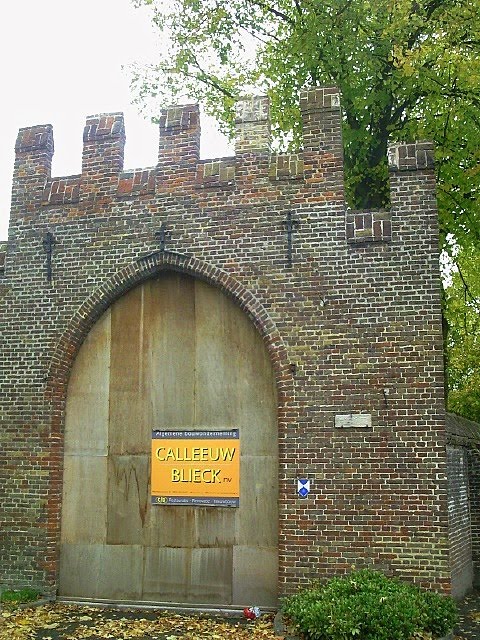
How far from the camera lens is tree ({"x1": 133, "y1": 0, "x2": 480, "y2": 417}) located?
42.7ft

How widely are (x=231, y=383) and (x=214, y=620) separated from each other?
10.8 feet

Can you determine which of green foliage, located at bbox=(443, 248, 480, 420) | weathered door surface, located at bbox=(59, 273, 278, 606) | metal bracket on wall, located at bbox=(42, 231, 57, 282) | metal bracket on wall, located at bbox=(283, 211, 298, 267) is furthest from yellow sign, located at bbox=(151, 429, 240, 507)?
green foliage, located at bbox=(443, 248, 480, 420)

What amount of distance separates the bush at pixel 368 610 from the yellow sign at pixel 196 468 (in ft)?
6.54

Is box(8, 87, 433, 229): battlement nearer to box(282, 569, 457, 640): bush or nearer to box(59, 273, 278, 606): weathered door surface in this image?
box(59, 273, 278, 606): weathered door surface

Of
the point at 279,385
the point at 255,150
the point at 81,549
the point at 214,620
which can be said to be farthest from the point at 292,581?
the point at 255,150

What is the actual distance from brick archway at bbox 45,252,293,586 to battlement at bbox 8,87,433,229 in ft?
3.89

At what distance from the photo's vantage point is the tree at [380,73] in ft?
42.7

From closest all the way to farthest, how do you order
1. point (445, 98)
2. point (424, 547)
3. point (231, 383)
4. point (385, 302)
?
1. point (424, 547)
2. point (385, 302)
3. point (231, 383)
4. point (445, 98)

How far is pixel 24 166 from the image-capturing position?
12133 mm

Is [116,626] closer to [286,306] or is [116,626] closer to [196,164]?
[286,306]

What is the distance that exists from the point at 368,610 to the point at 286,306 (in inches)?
167

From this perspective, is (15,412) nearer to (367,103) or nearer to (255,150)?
(255,150)

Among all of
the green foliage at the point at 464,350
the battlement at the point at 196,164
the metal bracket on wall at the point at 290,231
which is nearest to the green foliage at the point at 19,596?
the battlement at the point at 196,164

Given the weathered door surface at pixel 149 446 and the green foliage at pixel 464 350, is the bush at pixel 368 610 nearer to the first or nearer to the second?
the weathered door surface at pixel 149 446
